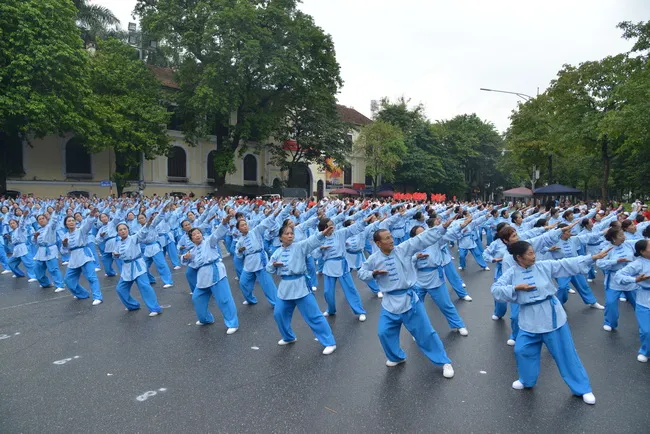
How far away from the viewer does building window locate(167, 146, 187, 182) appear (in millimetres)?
33156

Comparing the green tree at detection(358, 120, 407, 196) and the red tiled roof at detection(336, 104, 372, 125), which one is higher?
the red tiled roof at detection(336, 104, 372, 125)

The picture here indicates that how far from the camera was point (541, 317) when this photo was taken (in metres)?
4.27

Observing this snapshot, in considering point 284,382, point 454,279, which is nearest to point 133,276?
point 284,382

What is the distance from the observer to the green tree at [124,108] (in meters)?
24.8

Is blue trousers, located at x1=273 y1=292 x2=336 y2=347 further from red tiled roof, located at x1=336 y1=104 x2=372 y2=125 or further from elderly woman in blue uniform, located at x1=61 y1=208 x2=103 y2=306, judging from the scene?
Result: red tiled roof, located at x1=336 y1=104 x2=372 y2=125

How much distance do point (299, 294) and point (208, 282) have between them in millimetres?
1658

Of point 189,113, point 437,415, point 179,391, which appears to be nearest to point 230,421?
point 179,391

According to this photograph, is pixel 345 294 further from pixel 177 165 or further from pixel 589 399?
pixel 177 165

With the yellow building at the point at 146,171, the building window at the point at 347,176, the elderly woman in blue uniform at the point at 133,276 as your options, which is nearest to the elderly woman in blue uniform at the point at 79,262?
the elderly woman in blue uniform at the point at 133,276

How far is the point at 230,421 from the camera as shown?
398 centimetres

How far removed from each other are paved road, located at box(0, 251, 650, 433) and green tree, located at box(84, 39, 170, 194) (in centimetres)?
2001

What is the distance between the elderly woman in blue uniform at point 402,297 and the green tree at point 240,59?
22.3m

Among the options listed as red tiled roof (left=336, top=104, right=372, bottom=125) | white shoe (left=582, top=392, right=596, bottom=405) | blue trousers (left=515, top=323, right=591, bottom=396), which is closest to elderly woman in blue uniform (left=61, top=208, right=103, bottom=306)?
blue trousers (left=515, top=323, right=591, bottom=396)

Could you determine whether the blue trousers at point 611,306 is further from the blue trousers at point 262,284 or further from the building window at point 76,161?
the building window at point 76,161
